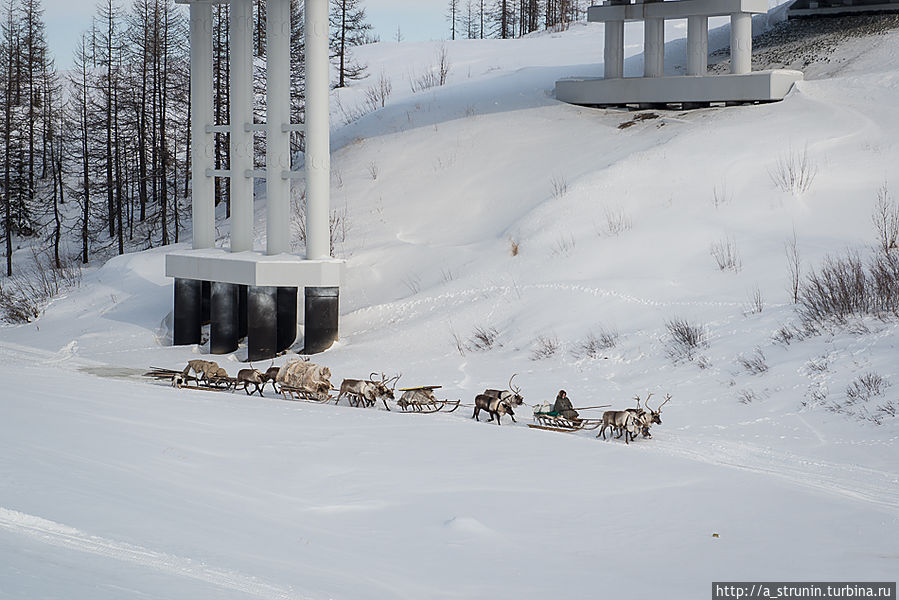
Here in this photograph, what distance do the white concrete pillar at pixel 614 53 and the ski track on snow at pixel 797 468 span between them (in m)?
13.4

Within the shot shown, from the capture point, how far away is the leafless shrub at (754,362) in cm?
892

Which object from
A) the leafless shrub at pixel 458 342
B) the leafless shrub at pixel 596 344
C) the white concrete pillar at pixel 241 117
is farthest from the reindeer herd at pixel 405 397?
the white concrete pillar at pixel 241 117

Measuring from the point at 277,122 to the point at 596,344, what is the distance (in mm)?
A: 6626

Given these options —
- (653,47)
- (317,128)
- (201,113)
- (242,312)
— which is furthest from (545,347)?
(653,47)

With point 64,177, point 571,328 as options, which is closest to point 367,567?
point 571,328

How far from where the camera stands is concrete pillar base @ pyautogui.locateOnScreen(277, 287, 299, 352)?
14109mm

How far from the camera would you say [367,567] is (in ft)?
12.4

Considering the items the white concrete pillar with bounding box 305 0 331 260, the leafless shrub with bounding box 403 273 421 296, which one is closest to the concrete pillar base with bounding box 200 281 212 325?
the white concrete pillar with bounding box 305 0 331 260

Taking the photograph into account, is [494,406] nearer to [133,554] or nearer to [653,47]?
[133,554]

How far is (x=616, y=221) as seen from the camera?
14.1m

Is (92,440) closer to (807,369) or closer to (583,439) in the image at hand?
(583,439)

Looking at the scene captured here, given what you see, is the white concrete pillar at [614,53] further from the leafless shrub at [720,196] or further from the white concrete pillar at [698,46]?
the leafless shrub at [720,196]

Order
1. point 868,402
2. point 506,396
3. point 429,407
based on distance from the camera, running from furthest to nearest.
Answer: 1. point 429,407
2. point 506,396
3. point 868,402

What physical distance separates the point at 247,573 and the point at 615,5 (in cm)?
1869
